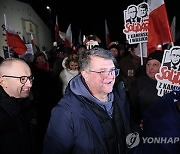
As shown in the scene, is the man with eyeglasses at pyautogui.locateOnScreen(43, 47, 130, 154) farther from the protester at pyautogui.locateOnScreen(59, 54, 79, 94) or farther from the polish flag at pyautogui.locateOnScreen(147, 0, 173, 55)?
the protester at pyautogui.locateOnScreen(59, 54, 79, 94)

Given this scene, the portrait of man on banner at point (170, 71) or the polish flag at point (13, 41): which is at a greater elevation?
the polish flag at point (13, 41)

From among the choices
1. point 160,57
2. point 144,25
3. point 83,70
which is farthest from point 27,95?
point 144,25

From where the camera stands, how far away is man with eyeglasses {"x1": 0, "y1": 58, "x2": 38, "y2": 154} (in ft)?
8.44

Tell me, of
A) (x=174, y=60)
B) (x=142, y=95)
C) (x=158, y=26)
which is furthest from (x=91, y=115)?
(x=158, y=26)

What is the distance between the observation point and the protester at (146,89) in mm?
4328

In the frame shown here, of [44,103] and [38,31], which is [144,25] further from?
[38,31]

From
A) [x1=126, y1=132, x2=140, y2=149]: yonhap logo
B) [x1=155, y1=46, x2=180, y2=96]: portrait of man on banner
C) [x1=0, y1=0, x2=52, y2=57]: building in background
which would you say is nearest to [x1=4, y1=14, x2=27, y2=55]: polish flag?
[x1=155, y1=46, x2=180, y2=96]: portrait of man on banner

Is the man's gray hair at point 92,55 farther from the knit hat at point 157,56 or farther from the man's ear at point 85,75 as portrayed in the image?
the knit hat at point 157,56

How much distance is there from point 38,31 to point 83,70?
19.7m

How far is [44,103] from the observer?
525 centimetres

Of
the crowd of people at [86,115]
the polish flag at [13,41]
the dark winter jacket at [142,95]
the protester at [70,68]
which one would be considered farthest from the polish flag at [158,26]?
the polish flag at [13,41]

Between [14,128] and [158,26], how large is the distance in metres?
3.08

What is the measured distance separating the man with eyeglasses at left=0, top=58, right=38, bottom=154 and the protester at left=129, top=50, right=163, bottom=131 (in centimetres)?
189

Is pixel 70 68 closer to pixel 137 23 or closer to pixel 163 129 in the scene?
pixel 137 23
